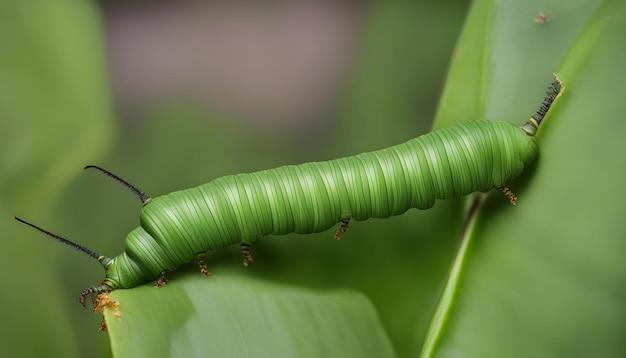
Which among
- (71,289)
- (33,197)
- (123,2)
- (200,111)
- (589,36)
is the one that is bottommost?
(71,289)

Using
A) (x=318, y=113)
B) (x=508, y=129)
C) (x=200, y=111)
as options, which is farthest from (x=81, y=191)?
(x=508, y=129)

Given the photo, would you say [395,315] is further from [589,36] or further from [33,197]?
[33,197]

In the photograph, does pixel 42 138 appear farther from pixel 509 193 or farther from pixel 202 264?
pixel 509 193

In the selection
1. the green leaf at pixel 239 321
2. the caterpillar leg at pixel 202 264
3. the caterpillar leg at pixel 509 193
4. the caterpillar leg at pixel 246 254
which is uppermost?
the caterpillar leg at pixel 509 193

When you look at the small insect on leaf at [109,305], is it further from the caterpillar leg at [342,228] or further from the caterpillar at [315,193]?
the caterpillar leg at [342,228]

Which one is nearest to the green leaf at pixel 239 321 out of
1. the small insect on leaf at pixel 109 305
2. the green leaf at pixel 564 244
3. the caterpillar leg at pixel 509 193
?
the small insect on leaf at pixel 109 305

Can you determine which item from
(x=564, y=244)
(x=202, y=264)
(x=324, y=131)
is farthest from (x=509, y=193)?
(x=202, y=264)

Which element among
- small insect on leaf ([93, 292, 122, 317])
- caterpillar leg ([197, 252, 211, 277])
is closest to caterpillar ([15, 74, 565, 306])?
caterpillar leg ([197, 252, 211, 277])
